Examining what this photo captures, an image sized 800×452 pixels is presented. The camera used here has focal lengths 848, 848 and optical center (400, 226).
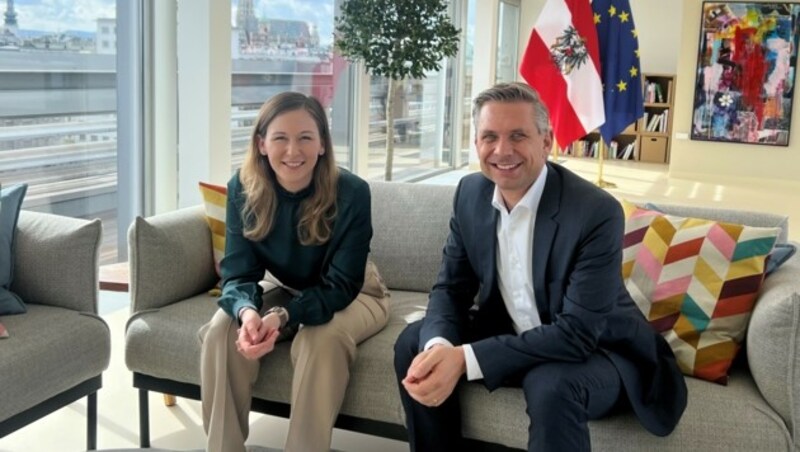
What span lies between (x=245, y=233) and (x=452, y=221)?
62 cm

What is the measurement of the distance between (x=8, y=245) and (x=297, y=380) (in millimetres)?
1023

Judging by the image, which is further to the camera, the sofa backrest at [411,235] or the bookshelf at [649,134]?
the bookshelf at [649,134]

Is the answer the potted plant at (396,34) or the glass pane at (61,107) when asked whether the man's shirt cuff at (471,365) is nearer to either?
the glass pane at (61,107)

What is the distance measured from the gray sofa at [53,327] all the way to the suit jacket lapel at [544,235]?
1335 millimetres

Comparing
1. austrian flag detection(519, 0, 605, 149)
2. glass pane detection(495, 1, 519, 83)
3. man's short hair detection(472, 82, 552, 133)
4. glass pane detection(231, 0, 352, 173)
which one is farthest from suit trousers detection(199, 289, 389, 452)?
glass pane detection(495, 1, 519, 83)

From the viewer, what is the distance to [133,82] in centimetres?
426

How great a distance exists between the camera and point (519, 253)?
7.06 ft

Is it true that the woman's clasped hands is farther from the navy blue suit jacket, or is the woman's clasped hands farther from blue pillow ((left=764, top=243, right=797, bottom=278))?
blue pillow ((left=764, top=243, right=797, bottom=278))

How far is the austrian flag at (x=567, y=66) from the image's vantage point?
6754 mm

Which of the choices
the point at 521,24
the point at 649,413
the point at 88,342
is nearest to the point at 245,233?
the point at 88,342

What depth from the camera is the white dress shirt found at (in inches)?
84.4

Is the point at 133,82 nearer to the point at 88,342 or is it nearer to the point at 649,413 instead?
the point at 88,342

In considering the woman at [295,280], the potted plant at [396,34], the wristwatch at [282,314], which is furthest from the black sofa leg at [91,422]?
the potted plant at [396,34]

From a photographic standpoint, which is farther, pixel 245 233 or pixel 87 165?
pixel 87 165
